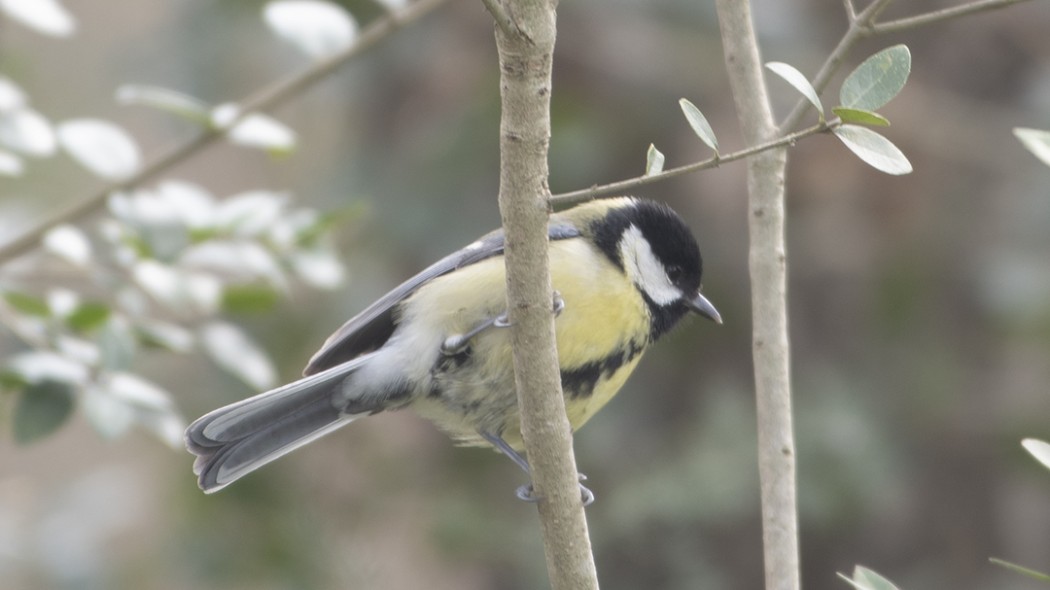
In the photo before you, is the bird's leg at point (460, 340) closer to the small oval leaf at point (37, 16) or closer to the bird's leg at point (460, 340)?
the bird's leg at point (460, 340)

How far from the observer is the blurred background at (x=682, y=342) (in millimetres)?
3629

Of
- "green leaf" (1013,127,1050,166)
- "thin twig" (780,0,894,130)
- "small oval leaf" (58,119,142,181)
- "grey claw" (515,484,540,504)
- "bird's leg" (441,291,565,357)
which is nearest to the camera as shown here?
"green leaf" (1013,127,1050,166)

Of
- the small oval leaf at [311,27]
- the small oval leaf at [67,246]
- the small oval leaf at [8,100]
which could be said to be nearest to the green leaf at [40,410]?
the small oval leaf at [67,246]

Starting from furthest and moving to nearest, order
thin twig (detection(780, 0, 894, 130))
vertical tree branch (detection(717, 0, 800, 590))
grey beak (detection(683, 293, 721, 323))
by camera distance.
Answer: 1. grey beak (detection(683, 293, 721, 323))
2. vertical tree branch (detection(717, 0, 800, 590))
3. thin twig (detection(780, 0, 894, 130))

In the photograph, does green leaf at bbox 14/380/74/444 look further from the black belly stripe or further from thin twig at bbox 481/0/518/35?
thin twig at bbox 481/0/518/35

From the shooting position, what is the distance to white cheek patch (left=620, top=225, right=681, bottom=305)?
2.44m

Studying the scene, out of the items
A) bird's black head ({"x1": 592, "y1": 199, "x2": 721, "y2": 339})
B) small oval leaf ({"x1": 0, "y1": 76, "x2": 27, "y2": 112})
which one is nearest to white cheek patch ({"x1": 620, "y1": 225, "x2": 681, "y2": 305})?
bird's black head ({"x1": 592, "y1": 199, "x2": 721, "y2": 339})

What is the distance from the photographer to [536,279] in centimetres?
160

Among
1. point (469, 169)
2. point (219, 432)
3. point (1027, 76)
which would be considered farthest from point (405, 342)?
point (1027, 76)

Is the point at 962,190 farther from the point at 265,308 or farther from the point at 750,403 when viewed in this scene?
the point at 265,308

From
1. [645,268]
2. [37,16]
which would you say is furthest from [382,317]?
[37,16]

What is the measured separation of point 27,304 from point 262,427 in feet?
1.65

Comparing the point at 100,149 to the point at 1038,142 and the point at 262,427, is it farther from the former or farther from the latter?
the point at 1038,142

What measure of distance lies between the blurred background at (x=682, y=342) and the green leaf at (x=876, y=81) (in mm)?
2108
